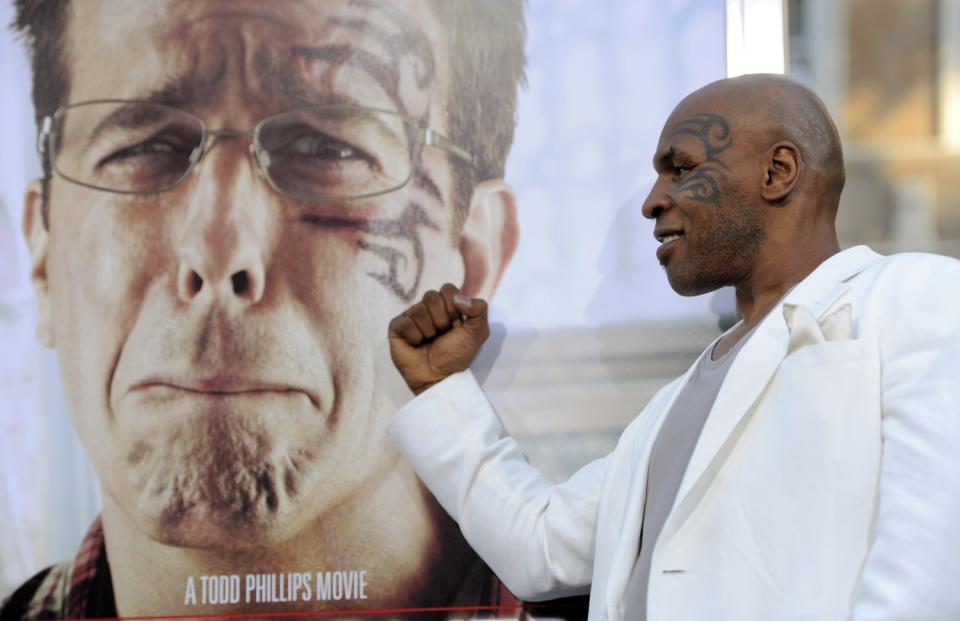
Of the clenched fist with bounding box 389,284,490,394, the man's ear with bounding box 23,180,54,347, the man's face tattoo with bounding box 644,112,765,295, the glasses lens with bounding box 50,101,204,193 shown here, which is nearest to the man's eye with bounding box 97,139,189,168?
the glasses lens with bounding box 50,101,204,193

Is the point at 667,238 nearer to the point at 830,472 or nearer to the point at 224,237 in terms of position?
the point at 830,472

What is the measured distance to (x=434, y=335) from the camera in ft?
6.40

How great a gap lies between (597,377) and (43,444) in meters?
0.99

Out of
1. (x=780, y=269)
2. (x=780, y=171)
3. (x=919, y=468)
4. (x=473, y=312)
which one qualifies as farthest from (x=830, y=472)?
(x=473, y=312)

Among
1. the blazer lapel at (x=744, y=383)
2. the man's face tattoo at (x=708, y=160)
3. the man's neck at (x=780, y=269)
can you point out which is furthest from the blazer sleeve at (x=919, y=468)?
the man's face tattoo at (x=708, y=160)

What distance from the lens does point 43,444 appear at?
Answer: 1.98 m

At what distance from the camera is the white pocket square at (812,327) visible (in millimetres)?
1468

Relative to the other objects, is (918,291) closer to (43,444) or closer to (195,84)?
(195,84)

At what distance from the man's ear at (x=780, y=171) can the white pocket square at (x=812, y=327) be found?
282mm

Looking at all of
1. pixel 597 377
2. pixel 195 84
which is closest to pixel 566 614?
pixel 597 377

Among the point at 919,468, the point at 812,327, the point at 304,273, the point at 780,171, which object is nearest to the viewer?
the point at 919,468

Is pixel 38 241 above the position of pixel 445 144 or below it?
below

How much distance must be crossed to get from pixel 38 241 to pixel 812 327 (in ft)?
4.45

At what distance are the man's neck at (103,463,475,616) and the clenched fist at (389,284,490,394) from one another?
185 mm
